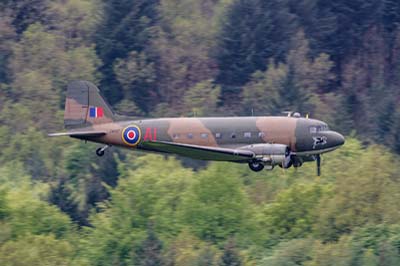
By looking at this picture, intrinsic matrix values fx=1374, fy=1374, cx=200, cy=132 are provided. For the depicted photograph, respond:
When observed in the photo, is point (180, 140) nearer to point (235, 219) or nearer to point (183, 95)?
point (235, 219)

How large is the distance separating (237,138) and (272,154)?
5.97 feet

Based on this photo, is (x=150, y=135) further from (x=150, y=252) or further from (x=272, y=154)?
(x=150, y=252)

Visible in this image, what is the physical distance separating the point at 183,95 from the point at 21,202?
3873 cm

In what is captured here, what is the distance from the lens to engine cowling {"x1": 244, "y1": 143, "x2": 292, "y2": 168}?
52031mm

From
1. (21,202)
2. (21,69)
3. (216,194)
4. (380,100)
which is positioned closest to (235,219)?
(216,194)

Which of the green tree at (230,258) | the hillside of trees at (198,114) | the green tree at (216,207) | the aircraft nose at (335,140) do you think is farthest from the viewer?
the green tree at (216,207)

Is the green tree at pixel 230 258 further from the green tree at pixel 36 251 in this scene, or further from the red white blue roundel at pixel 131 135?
the red white blue roundel at pixel 131 135

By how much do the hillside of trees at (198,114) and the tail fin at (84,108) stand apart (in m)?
8.93

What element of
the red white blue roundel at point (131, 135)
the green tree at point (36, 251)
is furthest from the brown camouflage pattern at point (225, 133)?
the green tree at point (36, 251)

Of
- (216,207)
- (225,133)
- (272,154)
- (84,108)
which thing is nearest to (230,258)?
(216,207)

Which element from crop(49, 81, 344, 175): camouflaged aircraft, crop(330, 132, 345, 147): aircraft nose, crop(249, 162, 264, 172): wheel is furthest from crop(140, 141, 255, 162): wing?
crop(330, 132, 345, 147): aircraft nose

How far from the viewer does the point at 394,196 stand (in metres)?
76.4

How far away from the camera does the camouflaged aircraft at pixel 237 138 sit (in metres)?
52.6

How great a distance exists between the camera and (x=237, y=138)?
175 feet
